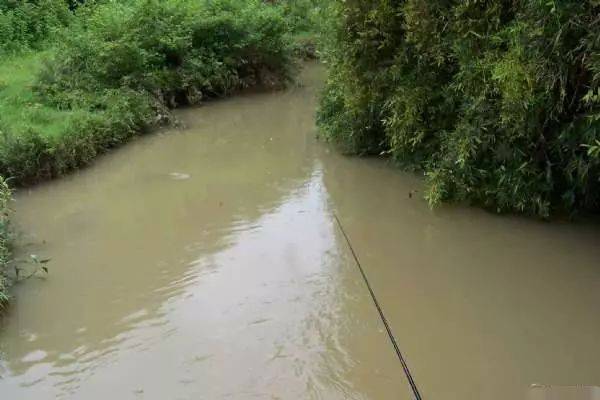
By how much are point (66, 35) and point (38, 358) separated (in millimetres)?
7338

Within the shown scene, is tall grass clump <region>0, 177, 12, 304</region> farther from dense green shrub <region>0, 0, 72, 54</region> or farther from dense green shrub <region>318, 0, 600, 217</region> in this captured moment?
dense green shrub <region>0, 0, 72, 54</region>

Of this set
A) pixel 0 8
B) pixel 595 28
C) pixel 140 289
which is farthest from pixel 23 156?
pixel 0 8

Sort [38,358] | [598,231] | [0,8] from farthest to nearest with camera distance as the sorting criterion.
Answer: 1. [0,8]
2. [598,231]
3. [38,358]

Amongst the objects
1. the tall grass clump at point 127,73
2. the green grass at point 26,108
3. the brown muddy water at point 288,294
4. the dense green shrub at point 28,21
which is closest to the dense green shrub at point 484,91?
the brown muddy water at point 288,294

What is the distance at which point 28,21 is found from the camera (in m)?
12.1

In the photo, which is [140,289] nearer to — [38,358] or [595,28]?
[38,358]

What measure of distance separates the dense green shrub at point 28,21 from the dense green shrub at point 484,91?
7.24m

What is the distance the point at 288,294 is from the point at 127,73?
6642 millimetres

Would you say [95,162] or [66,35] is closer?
[95,162]

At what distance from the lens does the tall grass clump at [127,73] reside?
7332 mm

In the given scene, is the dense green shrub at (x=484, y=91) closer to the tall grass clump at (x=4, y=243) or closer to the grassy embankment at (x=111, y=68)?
the grassy embankment at (x=111, y=68)

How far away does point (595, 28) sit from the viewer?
4039mm

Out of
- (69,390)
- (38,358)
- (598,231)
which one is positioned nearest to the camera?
(69,390)

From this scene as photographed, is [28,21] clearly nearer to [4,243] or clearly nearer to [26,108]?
[26,108]
